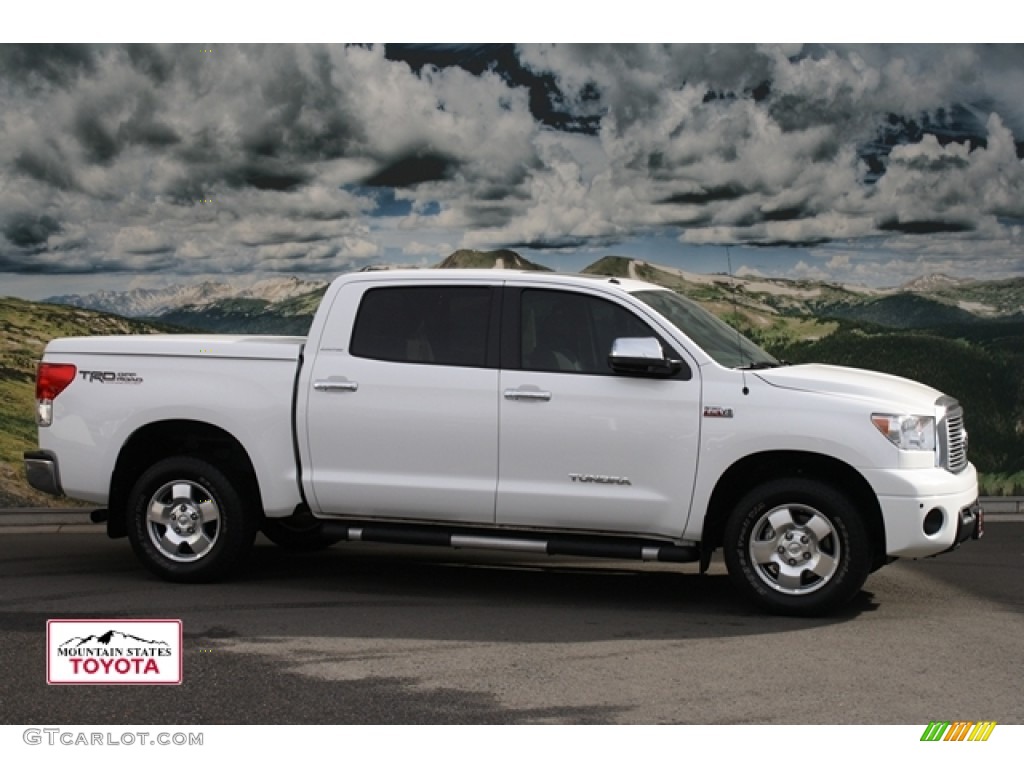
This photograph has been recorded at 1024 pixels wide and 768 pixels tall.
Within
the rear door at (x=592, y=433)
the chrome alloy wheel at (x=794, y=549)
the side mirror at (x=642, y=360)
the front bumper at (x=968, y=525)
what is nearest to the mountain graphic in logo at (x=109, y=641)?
the rear door at (x=592, y=433)

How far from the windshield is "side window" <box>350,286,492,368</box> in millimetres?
Result: 959

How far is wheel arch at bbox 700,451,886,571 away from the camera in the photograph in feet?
27.1

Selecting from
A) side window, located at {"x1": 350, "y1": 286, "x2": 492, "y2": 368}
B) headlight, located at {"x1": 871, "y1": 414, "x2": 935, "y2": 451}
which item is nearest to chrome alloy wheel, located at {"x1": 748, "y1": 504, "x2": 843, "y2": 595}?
headlight, located at {"x1": 871, "y1": 414, "x2": 935, "y2": 451}

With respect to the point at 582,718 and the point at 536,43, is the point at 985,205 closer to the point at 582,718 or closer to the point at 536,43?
the point at 536,43

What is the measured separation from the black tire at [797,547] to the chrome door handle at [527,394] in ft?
4.04

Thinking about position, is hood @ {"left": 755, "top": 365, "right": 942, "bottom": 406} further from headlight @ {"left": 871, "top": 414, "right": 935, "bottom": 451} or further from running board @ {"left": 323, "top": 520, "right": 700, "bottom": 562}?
running board @ {"left": 323, "top": 520, "right": 700, "bottom": 562}

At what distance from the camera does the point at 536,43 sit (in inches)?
520

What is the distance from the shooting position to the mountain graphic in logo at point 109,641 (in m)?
7.29

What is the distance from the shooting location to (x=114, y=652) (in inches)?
281

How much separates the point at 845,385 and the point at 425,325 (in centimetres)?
246

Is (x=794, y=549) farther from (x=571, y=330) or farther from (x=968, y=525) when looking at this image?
(x=571, y=330)

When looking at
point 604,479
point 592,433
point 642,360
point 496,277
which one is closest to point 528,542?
point 604,479

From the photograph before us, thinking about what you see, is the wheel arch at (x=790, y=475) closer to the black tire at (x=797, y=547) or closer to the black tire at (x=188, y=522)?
the black tire at (x=797, y=547)

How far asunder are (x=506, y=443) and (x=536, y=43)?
573 centimetres
